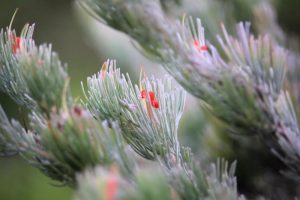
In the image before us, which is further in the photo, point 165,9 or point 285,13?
point 285,13

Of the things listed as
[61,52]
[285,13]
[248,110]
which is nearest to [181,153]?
[248,110]

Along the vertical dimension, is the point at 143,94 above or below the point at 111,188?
above

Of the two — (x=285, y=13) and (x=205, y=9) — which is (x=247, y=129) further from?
(x=285, y=13)

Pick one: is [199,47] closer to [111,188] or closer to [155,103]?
[155,103]

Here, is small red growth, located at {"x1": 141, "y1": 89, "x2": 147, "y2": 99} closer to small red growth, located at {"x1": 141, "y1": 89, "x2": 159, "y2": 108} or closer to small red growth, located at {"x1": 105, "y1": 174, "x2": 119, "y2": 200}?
small red growth, located at {"x1": 141, "y1": 89, "x2": 159, "y2": 108}

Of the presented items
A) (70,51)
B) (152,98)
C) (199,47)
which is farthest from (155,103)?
(70,51)

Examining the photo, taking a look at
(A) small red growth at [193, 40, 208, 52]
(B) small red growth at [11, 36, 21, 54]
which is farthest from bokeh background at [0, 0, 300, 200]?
(A) small red growth at [193, 40, 208, 52]

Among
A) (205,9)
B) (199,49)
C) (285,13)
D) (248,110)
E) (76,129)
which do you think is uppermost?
(285,13)

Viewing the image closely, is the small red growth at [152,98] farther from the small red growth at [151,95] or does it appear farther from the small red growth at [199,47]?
the small red growth at [199,47]
